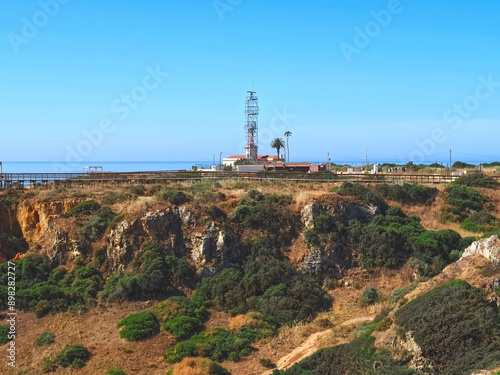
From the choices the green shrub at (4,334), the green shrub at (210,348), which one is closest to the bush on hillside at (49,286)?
the green shrub at (4,334)

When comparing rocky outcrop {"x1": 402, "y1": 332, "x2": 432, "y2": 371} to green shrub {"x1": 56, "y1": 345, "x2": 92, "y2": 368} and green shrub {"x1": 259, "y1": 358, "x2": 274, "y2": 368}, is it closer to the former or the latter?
green shrub {"x1": 259, "y1": 358, "x2": 274, "y2": 368}

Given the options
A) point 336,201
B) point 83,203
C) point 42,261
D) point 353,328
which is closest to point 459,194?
point 336,201

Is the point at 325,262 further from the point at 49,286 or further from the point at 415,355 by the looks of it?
the point at 49,286

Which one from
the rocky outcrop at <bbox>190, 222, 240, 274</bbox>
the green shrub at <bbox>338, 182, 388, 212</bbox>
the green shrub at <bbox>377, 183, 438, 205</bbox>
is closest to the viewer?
the rocky outcrop at <bbox>190, 222, 240, 274</bbox>

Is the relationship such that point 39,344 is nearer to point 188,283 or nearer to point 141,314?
point 141,314

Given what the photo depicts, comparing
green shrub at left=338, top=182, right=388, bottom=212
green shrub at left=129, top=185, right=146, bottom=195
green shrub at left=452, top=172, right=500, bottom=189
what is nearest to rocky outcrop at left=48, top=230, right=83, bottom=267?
green shrub at left=129, top=185, right=146, bottom=195
